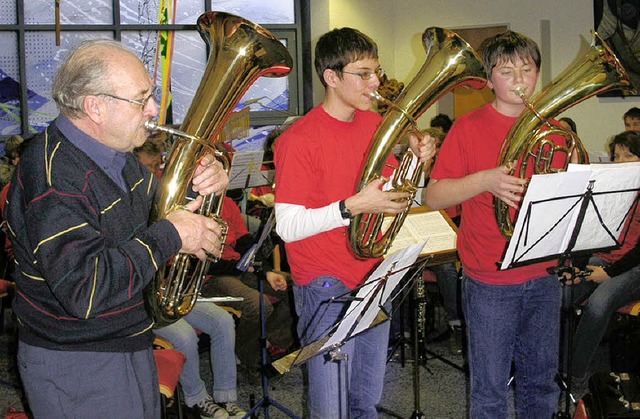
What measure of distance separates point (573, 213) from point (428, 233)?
1027mm

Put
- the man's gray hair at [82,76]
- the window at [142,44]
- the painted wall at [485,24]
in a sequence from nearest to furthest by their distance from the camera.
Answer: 1. the man's gray hair at [82,76]
2. the window at [142,44]
3. the painted wall at [485,24]

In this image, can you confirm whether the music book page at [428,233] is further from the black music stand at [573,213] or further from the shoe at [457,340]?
the shoe at [457,340]

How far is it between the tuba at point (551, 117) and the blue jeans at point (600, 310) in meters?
1.80

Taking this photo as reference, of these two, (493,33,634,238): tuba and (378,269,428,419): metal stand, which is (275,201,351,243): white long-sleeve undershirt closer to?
(493,33,634,238): tuba

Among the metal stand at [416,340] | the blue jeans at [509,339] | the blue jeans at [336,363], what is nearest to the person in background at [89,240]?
the blue jeans at [336,363]

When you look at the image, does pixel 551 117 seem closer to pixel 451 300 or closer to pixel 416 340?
pixel 416 340

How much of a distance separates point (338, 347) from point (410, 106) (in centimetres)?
91

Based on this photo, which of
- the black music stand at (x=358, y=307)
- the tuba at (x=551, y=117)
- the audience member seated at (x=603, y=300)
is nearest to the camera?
the black music stand at (x=358, y=307)

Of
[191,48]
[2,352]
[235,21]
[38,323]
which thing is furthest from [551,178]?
[191,48]

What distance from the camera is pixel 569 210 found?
2.76 metres

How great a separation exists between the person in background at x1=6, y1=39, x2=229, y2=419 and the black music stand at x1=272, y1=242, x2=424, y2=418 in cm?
53

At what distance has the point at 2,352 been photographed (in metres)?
5.38

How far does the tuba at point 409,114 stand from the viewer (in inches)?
103

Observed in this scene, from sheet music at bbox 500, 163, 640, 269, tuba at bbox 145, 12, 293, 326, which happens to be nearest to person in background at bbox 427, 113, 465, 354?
sheet music at bbox 500, 163, 640, 269
